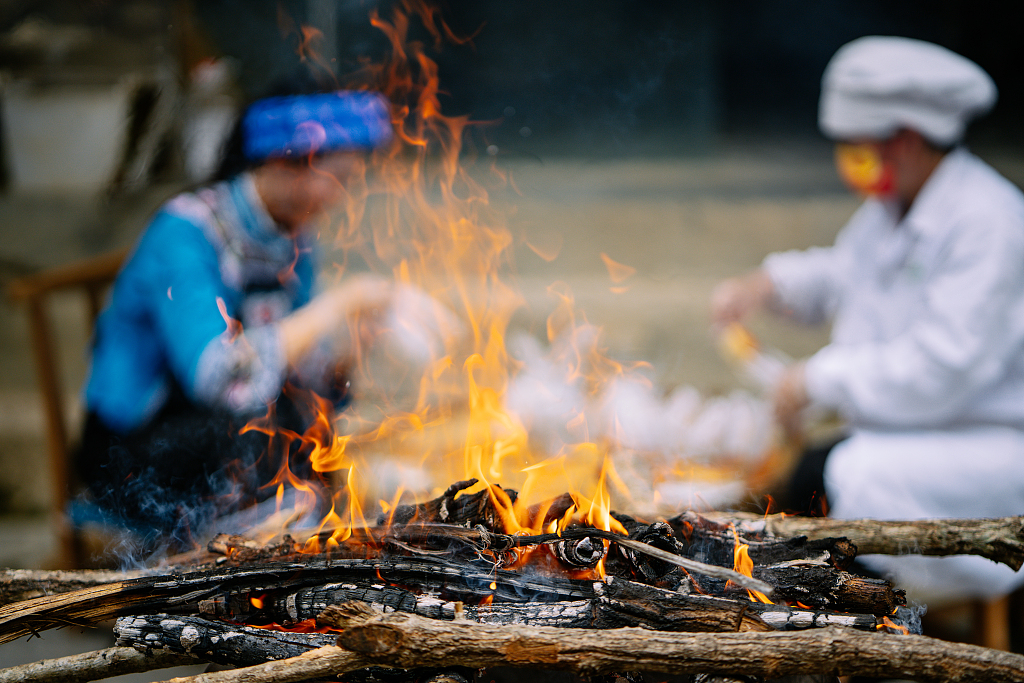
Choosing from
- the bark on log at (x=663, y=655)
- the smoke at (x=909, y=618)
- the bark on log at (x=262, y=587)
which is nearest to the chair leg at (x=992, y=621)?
the smoke at (x=909, y=618)

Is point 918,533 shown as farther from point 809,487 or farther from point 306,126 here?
point 306,126

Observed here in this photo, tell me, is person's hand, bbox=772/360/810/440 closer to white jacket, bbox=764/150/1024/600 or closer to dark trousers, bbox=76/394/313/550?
white jacket, bbox=764/150/1024/600

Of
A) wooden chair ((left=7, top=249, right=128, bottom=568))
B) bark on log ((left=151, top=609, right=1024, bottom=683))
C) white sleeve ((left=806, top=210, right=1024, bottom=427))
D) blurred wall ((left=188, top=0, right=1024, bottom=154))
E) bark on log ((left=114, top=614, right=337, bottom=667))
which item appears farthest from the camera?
blurred wall ((left=188, top=0, right=1024, bottom=154))

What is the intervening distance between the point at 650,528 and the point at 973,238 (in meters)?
1.51

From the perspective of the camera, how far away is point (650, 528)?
134 cm


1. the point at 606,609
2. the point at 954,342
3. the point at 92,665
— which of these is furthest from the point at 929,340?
the point at 92,665

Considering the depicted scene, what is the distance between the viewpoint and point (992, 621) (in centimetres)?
215

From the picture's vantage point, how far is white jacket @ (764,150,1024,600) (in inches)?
79.5

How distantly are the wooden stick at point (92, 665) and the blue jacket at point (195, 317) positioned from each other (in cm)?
89

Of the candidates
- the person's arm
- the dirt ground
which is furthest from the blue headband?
the dirt ground

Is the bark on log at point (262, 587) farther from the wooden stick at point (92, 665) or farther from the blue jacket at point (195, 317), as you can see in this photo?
the blue jacket at point (195, 317)

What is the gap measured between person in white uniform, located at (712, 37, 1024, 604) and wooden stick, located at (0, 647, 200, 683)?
5.72 feet

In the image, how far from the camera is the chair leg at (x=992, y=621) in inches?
84.6

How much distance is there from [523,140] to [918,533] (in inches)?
158
